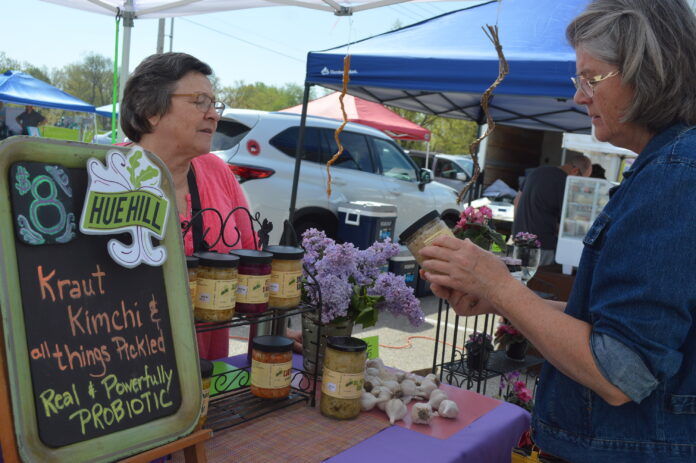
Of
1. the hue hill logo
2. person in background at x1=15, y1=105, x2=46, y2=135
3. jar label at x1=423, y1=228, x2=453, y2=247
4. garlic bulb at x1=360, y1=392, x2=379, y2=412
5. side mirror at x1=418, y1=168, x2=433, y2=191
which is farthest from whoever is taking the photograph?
person in background at x1=15, y1=105, x2=46, y2=135

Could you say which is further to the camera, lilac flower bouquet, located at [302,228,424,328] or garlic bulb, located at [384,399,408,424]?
lilac flower bouquet, located at [302,228,424,328]

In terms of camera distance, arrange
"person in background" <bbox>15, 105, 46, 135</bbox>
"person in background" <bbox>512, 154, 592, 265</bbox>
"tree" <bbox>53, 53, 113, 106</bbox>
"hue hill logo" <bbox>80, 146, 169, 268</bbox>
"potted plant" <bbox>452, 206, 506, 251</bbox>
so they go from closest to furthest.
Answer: "hue hill logo" <bbox>80, 146, 169, 268</bbox>
"potted plant" <bbox>452, 206, 506, 251</bbox>
"person in background" <bbox>512, 154, 592, 265</bbox>
"person in background" <bbox>15, 105, 46, 135</bbox>
"tree" <bbox>53, 53, 113, 106</bbox>

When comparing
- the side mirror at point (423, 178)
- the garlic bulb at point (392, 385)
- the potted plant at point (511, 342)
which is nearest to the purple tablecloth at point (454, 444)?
the garlic bulb at point (392, 385)

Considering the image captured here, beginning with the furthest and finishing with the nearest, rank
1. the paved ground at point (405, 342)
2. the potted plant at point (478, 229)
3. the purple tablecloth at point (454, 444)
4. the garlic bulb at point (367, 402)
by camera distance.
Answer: the paved ground at point (405, 342) → the potted plant at point (478, 229) → the garlic bulb at point (367, 402) → the purple tablecloth at point (454, 444)

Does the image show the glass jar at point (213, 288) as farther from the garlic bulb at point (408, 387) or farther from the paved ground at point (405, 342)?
the paved ground at point (405, 342)

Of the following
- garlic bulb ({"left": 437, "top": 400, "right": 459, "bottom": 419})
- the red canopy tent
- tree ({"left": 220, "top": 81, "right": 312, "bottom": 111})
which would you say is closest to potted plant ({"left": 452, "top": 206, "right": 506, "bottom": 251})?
garlic bulb ({"left": 437, "top": 400, "right": 459, "bottom": 419})

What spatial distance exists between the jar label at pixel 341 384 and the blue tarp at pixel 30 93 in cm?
1443

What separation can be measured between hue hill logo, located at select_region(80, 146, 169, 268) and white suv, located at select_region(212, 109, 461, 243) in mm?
4804

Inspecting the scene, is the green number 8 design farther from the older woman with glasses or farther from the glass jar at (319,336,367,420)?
the older woman with glasses

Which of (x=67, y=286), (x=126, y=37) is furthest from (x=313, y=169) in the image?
(x=67, y=286)

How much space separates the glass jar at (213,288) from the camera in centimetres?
133

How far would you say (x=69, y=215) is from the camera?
0.98m

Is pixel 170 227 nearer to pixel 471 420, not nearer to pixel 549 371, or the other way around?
pixel 549 371

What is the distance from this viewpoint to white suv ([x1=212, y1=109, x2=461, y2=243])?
611 centimetres
